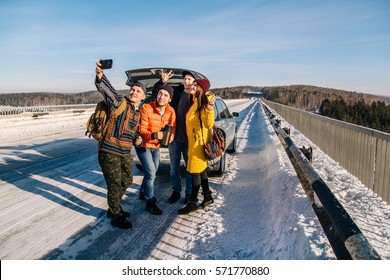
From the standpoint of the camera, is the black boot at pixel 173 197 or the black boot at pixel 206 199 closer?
the black boot at pixel 206 199

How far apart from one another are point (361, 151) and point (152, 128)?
4.43 meters

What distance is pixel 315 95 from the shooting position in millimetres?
162375

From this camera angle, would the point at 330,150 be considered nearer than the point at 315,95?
Yes

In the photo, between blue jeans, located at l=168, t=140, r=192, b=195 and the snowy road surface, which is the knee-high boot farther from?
blue jeans, located at l=168, t=140, r=192, b=195

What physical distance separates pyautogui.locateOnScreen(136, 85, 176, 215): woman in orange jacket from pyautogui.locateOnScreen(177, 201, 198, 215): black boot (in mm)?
313

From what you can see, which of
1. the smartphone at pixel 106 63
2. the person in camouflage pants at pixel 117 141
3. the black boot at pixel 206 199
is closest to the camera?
the smartphone at pixel 106 63

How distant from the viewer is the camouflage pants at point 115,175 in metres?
A: 3.93

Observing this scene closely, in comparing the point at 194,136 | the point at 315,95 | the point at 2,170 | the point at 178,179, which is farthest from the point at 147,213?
the point at 315,95

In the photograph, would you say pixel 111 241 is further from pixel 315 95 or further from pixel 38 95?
pixel 315 95

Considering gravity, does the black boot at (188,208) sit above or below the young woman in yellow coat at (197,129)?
below

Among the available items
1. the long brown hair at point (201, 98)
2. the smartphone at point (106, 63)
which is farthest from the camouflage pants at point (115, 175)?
the long brown hair at point (201, 98)

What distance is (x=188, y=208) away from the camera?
4.53 metres

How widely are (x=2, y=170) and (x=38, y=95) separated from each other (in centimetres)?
12971

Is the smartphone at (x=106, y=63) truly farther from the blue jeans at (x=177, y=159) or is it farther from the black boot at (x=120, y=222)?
the black boot at (x=120, y=222)
